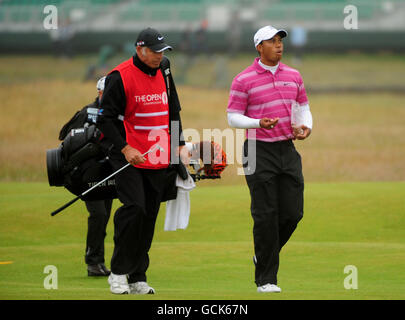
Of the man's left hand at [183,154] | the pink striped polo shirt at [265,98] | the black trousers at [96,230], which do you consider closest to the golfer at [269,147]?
the pink striped polo shirt at [265,98]

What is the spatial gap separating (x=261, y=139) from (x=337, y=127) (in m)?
21.0

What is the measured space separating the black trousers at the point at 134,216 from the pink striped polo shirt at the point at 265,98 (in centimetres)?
92

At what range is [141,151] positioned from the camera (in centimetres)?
724

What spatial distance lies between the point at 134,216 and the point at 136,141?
0.63 metres

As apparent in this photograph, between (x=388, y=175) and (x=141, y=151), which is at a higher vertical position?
(x=141, y=151)

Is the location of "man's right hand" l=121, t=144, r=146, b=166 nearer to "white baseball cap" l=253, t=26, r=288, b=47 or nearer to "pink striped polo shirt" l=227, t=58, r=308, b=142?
"pink striped polo shirt" l=227, t=58, r=308, b=142

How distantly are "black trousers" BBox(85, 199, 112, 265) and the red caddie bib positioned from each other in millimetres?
2136

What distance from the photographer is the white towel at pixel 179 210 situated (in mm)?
7691

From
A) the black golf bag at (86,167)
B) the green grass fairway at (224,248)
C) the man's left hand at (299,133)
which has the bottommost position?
the green grass fairway at (224,248)

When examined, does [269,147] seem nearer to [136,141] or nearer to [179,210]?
[179,210]

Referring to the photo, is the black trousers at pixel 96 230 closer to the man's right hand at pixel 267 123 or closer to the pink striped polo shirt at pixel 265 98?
the pink striped polo shirt at pixel 265 98

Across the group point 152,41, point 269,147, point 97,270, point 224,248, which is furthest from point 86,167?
point 224,248

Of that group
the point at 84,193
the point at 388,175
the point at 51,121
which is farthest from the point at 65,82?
the point at 84,193

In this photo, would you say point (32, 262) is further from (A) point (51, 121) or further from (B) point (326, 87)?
(B) point (326, 87)
